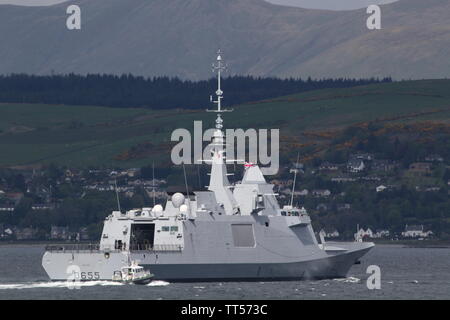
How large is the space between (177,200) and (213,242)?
2892mm

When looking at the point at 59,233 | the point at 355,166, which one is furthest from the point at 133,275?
the point at 355,166

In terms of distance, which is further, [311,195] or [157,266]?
[311,195]

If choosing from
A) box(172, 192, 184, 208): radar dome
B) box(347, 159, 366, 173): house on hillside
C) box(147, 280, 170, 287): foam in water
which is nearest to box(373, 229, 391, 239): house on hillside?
box(347, 159, 366, 173): house on hillside

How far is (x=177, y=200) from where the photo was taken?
69750 millimetres

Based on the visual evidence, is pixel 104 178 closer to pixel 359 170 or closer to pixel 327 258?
pixel 359 170

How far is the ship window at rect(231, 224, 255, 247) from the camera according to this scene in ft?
230

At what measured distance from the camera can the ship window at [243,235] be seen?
7019 cm

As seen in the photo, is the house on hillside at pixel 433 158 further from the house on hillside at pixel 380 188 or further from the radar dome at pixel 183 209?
the radar dome at pixel 183 209

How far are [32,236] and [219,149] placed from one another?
97.6 m

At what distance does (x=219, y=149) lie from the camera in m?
73.9

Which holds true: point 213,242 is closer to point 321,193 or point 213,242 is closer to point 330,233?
point 330,233
